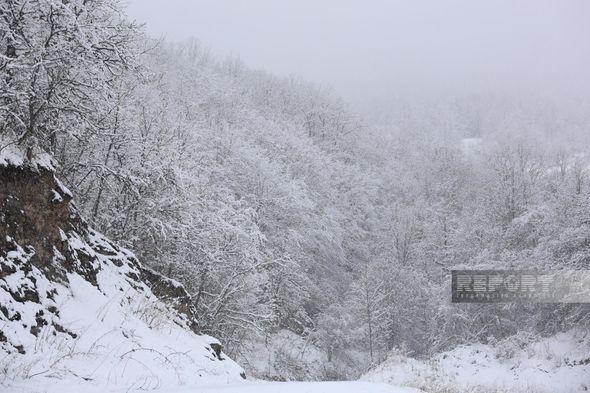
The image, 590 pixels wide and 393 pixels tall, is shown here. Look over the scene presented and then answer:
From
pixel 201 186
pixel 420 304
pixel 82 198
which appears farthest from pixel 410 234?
pixel 82 198

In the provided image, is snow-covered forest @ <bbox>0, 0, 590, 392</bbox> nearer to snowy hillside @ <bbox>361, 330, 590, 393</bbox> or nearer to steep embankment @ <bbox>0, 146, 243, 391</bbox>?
snowy hillside @ <bbox>361, 330, 590, 393</bbox>

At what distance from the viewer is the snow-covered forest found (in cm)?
Result: 959

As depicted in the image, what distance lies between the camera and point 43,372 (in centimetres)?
411

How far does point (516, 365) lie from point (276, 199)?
55.0 ft

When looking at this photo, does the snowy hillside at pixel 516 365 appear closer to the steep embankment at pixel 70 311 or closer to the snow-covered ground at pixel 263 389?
the steep embankment at pixel 70 311

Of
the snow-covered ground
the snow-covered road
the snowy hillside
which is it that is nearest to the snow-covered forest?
the snowy hillside

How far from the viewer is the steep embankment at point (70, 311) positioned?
15.7ft

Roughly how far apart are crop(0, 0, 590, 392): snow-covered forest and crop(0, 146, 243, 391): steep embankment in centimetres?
95

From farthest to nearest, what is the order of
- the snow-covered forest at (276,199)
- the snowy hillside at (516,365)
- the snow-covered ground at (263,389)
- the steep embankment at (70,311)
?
the snowy hillside at (516,365)
the snow-covered forest at (276,199)
the steep embankment at (70,311)
the snow-covered ground at (263,389)

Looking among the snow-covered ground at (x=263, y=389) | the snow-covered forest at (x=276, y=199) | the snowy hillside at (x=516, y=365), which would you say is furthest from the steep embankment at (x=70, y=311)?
the snowy hillside at (x=516, y=365)

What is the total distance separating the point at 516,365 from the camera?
71.3ft

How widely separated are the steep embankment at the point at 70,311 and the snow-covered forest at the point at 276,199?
37.4 inches

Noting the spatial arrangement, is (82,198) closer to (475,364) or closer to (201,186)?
(201,186)

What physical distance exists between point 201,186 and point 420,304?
78.2 ft
